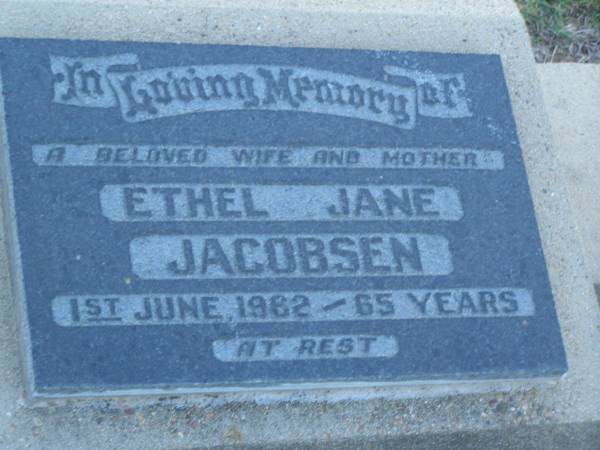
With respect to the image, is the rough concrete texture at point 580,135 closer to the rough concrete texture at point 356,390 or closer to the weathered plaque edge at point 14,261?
the rough concrete texture at point 356,390

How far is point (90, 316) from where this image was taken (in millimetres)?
2355

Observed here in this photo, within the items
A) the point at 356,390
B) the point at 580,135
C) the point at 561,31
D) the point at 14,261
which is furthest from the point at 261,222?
the point at 561,31

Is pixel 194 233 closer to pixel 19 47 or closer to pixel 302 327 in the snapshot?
pixel 302 327

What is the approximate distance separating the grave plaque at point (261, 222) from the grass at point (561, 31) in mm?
987

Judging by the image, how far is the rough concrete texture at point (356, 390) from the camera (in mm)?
2408

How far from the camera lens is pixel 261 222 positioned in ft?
8.34

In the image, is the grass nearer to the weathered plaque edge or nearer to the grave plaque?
the grave plaque

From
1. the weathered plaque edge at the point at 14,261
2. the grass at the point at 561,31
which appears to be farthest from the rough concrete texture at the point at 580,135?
the weathered plaque edge at the point at 14,261

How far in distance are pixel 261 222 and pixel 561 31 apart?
5.69 feet

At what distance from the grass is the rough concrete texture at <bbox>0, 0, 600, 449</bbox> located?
592 millimetres

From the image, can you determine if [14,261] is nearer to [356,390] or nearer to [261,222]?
[261,222]

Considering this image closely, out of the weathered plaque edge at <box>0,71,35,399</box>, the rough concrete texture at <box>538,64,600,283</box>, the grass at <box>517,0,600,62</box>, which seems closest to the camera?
the weathered plaque edge at <box>0,71,35,399</box>

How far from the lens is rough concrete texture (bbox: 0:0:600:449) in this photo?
7.90ft

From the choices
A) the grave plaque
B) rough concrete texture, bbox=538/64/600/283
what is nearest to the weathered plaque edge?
the grave plaque
